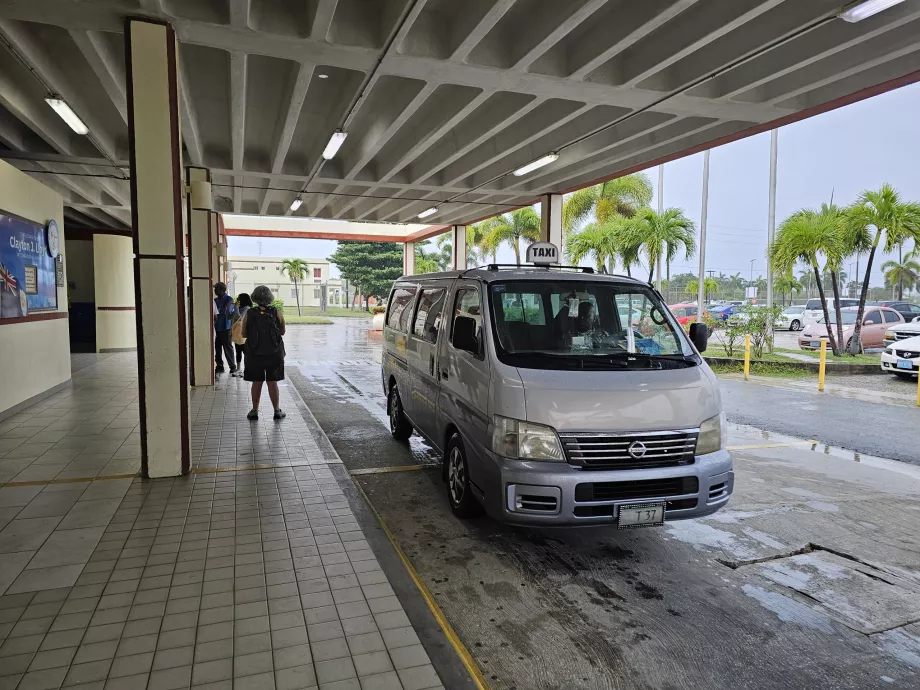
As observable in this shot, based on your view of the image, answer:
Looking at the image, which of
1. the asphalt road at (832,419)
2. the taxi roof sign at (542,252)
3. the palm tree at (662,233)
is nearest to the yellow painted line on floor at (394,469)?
the asphalt road at (832,419)

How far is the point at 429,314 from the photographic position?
6246 mm

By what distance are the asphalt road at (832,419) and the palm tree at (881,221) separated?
776cm

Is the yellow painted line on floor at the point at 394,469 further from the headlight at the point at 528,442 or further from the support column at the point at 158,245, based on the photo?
the headlight at the point at 528,442

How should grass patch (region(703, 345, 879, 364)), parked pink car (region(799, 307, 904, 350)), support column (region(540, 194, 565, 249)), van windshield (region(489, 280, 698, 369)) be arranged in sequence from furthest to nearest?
parked pink car (region(799, 307, 904, 350)), grass patch (region(703, 345, 879, 364)), support column (region(540, 194, 565, 249)), van windshield (region(489, 280, 698, 369))

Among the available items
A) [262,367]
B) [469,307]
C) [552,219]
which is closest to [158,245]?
[262,367]

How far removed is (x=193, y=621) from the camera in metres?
3.34

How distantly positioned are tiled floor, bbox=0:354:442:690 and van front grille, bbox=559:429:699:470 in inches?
58.7

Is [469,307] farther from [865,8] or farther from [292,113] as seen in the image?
[292,113]

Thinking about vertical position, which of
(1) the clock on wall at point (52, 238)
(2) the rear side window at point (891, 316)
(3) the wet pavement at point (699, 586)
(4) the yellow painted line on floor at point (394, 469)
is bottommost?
(3) the wet pavement at point (699, 586)

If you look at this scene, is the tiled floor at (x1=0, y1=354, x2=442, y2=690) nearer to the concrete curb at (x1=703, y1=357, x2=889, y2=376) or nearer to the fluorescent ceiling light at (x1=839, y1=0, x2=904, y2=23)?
the fluorescent ceiling light at (x1=839, y1=0, x2=904, y2=23)

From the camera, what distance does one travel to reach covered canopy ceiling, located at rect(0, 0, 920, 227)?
6027 millimetres

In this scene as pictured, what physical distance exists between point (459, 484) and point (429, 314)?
6.47 ft

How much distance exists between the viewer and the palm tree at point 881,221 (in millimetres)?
15953

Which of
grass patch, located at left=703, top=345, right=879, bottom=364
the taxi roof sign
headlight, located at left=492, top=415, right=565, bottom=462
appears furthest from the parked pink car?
headlight, located at left=492, top=415, right=565, bottom=462
